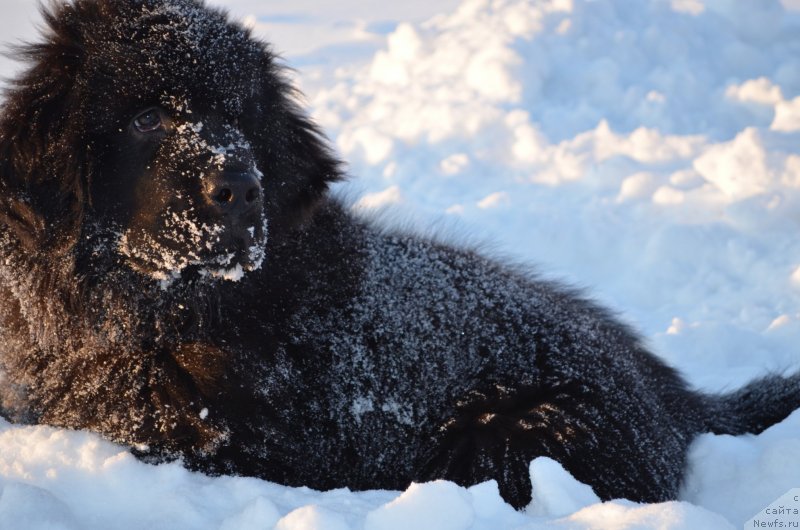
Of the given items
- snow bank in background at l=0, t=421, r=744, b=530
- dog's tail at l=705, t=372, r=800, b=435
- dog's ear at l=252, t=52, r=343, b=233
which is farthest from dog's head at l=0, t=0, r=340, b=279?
dog's tail at l=705, t=372, r=800, b=435

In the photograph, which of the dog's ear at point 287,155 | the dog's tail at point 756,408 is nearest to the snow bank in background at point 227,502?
the dog's ear at point 287,155

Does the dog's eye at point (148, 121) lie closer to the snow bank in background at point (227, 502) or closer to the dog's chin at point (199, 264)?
the dog's chin at point (199, 264)

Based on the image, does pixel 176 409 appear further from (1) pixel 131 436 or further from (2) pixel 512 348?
(2) pixel 512 348

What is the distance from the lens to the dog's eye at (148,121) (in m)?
3.11

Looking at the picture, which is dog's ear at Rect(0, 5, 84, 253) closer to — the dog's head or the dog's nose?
the dog's head

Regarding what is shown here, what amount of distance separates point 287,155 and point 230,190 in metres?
0.79

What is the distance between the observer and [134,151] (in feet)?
10.2

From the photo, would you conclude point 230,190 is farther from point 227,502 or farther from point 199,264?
point 227,502

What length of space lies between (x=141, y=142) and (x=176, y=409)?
1.08 metres

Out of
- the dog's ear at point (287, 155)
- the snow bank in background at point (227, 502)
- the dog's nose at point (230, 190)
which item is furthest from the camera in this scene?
the dog's ear at point (287, 155)

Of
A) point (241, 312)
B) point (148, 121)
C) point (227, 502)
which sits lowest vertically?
point (227, 502)

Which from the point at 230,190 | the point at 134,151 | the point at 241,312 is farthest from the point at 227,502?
the point at 134,151

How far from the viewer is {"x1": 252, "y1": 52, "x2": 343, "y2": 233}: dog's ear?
11.7 feet

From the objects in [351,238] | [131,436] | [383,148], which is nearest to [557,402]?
[351,238]
